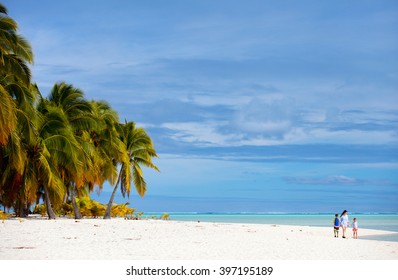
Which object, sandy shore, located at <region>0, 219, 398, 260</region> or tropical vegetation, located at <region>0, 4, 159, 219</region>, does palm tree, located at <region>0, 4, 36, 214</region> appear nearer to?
tropical vegetation, located at <region>0, 4, 159, 219</region>

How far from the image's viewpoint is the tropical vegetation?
2412 cm

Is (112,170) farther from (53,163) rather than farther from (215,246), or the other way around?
(215,246)

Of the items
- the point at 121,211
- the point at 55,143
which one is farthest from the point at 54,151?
the point at 121,211

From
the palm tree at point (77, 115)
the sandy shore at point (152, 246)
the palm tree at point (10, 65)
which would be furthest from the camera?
the palm tree at point (77, 115)

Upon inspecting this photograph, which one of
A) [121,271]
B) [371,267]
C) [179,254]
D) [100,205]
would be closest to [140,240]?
[179,254]

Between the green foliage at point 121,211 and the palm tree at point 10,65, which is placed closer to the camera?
the palm tree at point 10,65

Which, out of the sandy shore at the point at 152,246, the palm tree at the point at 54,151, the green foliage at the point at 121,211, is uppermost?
the palm tree at the point at 54,151

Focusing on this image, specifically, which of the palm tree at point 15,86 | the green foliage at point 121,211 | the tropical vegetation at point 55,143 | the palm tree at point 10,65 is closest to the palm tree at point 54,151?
the tropical vegetation at point 55,143

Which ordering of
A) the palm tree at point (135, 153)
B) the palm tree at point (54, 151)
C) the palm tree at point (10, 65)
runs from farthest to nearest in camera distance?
the palm tree at point (135, 153) < the palm tree at point (54, 151) < the palm tree at point (10, 65)

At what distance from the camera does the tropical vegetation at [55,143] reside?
24.1m

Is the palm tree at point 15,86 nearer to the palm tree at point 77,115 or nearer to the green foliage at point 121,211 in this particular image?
the palm tree at point 77,115

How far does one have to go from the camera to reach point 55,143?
30.2 meters

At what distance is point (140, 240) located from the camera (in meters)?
19.6

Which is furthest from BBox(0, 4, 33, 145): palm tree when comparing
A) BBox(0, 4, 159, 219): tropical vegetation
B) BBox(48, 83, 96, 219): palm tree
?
BBox(48, 83, 96, 219): palm tree
